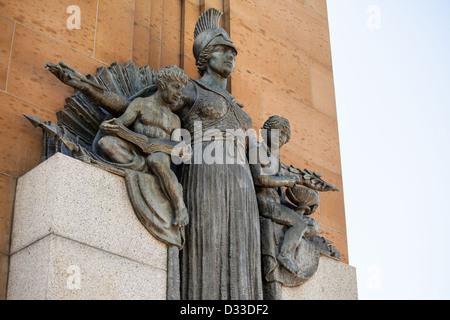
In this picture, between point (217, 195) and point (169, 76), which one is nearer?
point (217, 195)

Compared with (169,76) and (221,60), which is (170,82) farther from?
(221,60)

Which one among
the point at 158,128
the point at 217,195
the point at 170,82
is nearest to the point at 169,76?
the point at 170,82

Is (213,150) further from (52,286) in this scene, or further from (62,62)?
(52,286)

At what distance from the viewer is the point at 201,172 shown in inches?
293

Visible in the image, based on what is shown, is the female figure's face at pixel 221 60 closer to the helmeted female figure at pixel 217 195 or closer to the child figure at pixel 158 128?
the helmeted female figure at pixel 217 195

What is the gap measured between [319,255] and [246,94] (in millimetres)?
2445

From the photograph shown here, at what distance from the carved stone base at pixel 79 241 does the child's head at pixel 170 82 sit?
40.1 inches

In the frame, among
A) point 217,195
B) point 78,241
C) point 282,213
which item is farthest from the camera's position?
point 282,213

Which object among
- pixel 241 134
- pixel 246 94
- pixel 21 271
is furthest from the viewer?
pixel 246 94

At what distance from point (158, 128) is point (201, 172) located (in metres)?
0.55

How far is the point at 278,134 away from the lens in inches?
329

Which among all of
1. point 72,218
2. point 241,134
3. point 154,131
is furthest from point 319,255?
point 72,218

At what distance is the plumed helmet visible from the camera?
820 cm

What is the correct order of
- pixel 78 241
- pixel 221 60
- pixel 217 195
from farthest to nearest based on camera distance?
pixel 221 60
pixel 217 195
pixel 78 241
